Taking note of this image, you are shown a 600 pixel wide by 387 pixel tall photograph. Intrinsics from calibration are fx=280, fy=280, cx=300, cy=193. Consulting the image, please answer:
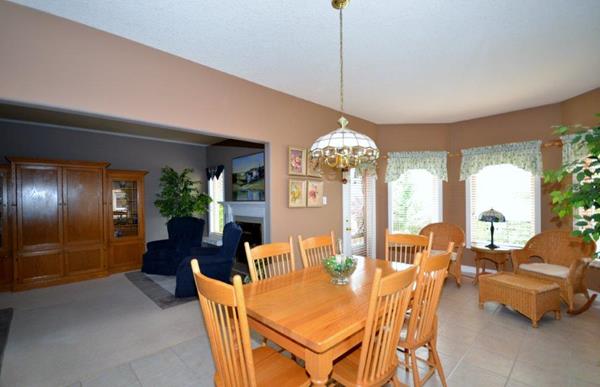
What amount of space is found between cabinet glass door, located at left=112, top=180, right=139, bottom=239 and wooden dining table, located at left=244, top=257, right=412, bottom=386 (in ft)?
14.4

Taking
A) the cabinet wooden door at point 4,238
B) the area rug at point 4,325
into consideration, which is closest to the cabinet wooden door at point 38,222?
the cabinet wooden door at point 4,238

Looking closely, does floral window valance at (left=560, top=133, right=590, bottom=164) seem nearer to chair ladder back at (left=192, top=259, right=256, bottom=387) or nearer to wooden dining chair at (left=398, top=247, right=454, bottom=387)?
wooden dining chair at (left=398, top=247, right=454, bottom=387)

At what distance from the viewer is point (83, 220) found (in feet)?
15.4

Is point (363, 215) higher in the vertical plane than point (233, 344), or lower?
higher

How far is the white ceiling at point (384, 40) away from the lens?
2074 mm

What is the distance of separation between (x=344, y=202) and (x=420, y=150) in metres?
1.83

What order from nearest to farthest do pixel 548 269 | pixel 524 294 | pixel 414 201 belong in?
1. pixel 524 294
2. pixel 548 269
3. pixel 414 201

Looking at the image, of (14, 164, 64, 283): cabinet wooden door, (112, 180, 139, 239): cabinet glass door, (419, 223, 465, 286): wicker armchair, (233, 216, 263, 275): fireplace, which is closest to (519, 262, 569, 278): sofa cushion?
(419, 223, 465, 286): wicker armchair

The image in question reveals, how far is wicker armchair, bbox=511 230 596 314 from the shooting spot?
3.22 metres

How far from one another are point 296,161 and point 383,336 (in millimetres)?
2746

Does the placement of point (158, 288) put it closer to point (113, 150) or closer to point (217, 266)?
point (217, 266)

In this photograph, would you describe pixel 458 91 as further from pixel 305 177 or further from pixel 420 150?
pixel 305 177

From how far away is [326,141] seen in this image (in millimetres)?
2047

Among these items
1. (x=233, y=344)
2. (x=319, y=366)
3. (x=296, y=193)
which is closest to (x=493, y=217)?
(x=296, y=193)
